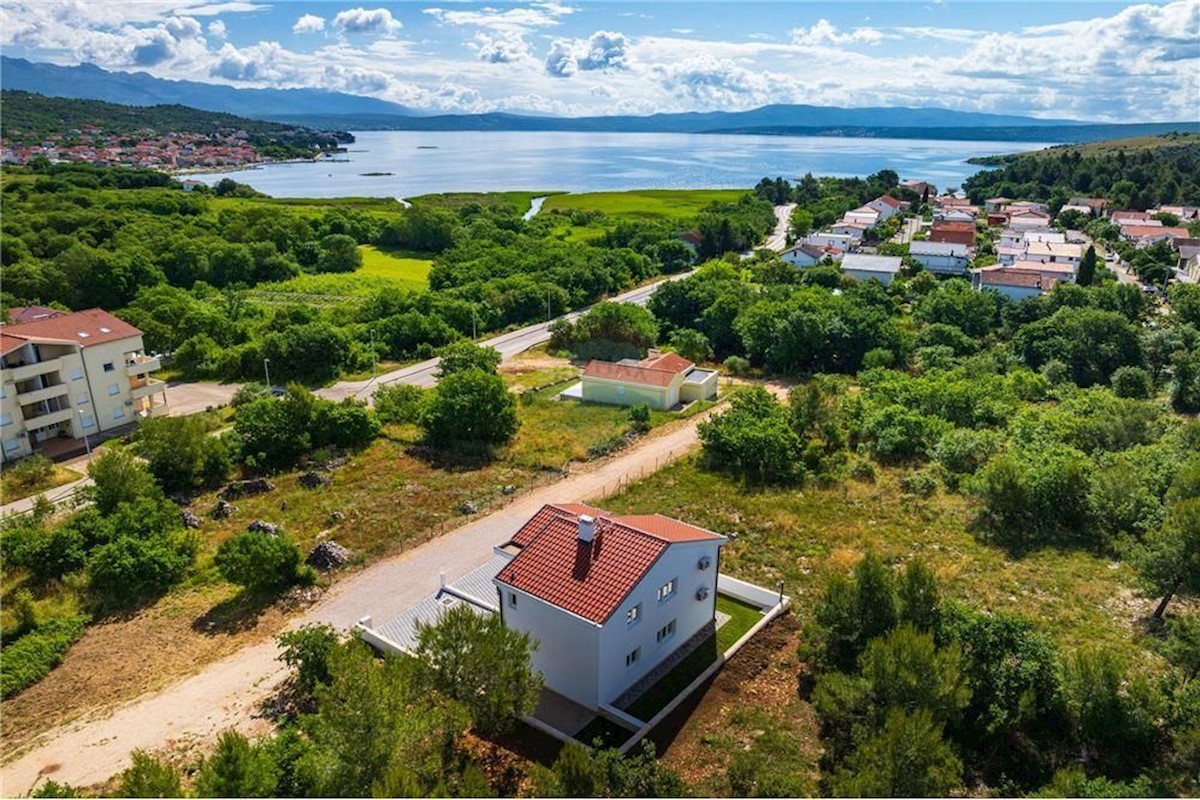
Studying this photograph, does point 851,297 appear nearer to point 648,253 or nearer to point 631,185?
point 648,253

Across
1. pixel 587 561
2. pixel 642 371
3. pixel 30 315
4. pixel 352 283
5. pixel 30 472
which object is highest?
pixel 30 315

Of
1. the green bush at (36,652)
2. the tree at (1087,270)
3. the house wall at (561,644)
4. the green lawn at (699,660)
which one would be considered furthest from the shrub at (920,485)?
the tree at (1087,270)

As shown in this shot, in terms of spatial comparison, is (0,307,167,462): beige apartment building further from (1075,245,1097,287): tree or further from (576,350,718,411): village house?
(1075,245,1097,287): tree

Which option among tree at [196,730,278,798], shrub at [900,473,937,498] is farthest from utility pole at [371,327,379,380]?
tree at [196,730,278,798]

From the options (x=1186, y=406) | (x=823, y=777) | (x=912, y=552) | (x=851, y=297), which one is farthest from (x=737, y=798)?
(x=851, y=297)

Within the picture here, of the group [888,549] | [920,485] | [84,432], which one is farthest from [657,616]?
[84,432]

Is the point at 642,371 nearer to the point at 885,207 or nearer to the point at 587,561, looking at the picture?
the point at 587,561
